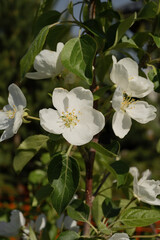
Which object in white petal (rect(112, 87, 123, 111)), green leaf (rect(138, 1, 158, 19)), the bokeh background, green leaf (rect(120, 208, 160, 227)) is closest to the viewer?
white petal (rect(112, 87, 123, 111))

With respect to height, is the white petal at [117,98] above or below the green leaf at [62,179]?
above

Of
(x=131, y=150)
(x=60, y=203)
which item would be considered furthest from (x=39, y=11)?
(x=131, y=150)

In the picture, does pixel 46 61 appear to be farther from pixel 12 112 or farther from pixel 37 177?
pixel 37 177

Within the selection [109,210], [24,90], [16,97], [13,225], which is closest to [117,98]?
[16,97]

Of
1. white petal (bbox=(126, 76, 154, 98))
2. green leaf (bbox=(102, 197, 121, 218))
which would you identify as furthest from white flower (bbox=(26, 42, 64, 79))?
green leaf (bbox=(102, 197, 121, 218))

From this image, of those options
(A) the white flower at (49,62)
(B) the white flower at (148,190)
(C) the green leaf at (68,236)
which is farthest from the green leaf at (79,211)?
(A) the white flower at (49,62)

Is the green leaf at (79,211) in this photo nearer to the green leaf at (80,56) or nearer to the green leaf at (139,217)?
the green leaf at (139,217)

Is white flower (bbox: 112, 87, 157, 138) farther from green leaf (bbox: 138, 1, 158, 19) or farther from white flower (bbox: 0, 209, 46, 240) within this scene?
white flower (bbox: 0, 209, 46, 240)

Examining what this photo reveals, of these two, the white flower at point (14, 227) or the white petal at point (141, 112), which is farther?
the white flower at point (14, 227)
